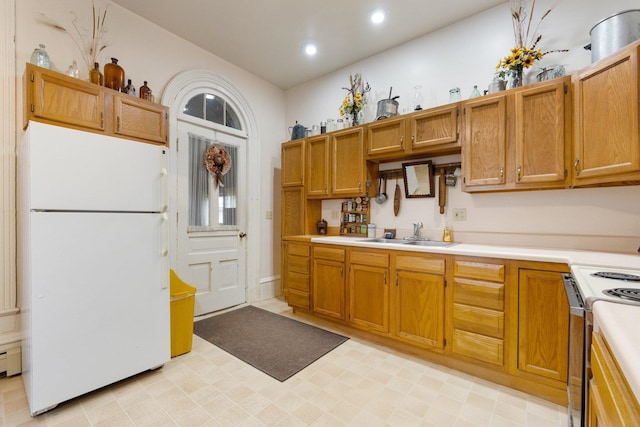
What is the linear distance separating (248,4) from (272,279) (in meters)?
3.19

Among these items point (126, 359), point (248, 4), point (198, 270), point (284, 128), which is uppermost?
point (248, 4)

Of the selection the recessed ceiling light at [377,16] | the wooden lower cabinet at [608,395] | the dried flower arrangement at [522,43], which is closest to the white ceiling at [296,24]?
the recessed ceiling light at [377,16]

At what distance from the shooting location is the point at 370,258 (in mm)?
2576

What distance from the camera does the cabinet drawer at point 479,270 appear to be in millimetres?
1932

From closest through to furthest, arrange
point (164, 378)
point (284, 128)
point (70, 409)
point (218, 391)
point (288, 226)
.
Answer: point (70, 409) < point (218, 391) < point (164, 378) < point (288, 226) < point (284, 128)

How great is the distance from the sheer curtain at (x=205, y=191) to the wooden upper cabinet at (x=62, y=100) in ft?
3.63

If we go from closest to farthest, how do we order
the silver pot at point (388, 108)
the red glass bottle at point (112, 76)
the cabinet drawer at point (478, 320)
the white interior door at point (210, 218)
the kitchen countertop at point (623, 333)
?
the kitchen countertop at point (623, 333) → the cabinet drawer at point (478, 320) → the red glass bottle at point (112, 76) → the silver pot at point (388, 108) → the white interior door at point (210, 218)

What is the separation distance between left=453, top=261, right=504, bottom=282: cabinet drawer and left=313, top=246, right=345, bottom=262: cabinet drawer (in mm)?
1069

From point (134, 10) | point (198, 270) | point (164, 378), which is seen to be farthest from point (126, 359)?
point (134, 10)

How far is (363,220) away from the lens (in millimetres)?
3346

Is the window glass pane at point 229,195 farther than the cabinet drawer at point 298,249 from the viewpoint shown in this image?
Yes

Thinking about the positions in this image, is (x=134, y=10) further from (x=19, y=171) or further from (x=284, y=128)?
(x=284, y=128)

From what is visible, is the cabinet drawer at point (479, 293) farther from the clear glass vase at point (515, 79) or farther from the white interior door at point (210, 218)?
the white interior door at point (210, 218)

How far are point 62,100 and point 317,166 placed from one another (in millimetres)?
2282
